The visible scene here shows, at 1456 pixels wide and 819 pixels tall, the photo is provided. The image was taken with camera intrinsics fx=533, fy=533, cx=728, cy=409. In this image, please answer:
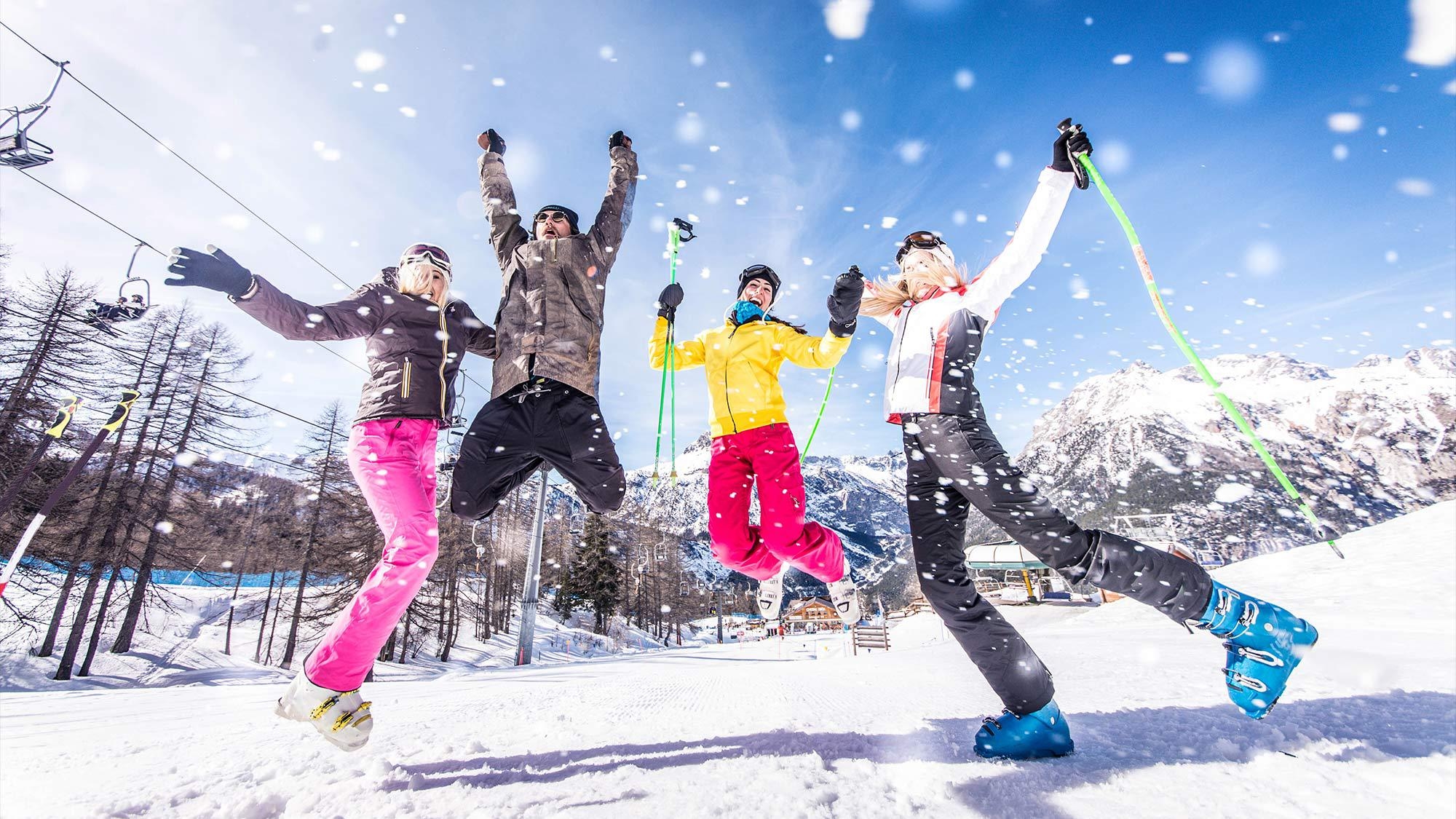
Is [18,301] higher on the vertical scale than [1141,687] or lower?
higher

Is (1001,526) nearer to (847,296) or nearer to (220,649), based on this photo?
(847,296)

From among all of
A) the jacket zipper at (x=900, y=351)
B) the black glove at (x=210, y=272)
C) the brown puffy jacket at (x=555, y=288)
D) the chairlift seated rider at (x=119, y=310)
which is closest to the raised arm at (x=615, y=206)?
the brown puffy jacket at (x=555, y=288)

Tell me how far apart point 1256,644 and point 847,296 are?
7.83 ft

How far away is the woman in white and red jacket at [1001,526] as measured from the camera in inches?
83.3

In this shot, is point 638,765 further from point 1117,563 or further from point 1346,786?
point 1346,786

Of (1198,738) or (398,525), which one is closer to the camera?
(1198,738)

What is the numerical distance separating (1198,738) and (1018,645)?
0.67 metres

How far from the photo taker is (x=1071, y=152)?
2604 mm

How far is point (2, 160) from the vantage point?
654 cm

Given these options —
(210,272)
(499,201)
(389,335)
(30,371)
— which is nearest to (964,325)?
(389,335)

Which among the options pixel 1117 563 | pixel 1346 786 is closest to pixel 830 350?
pixel 1117 563

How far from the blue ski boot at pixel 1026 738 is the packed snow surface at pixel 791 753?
0.10 m

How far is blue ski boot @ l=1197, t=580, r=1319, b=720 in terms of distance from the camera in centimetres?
203

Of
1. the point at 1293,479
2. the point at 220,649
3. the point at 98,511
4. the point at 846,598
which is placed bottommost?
the point at 220,649
